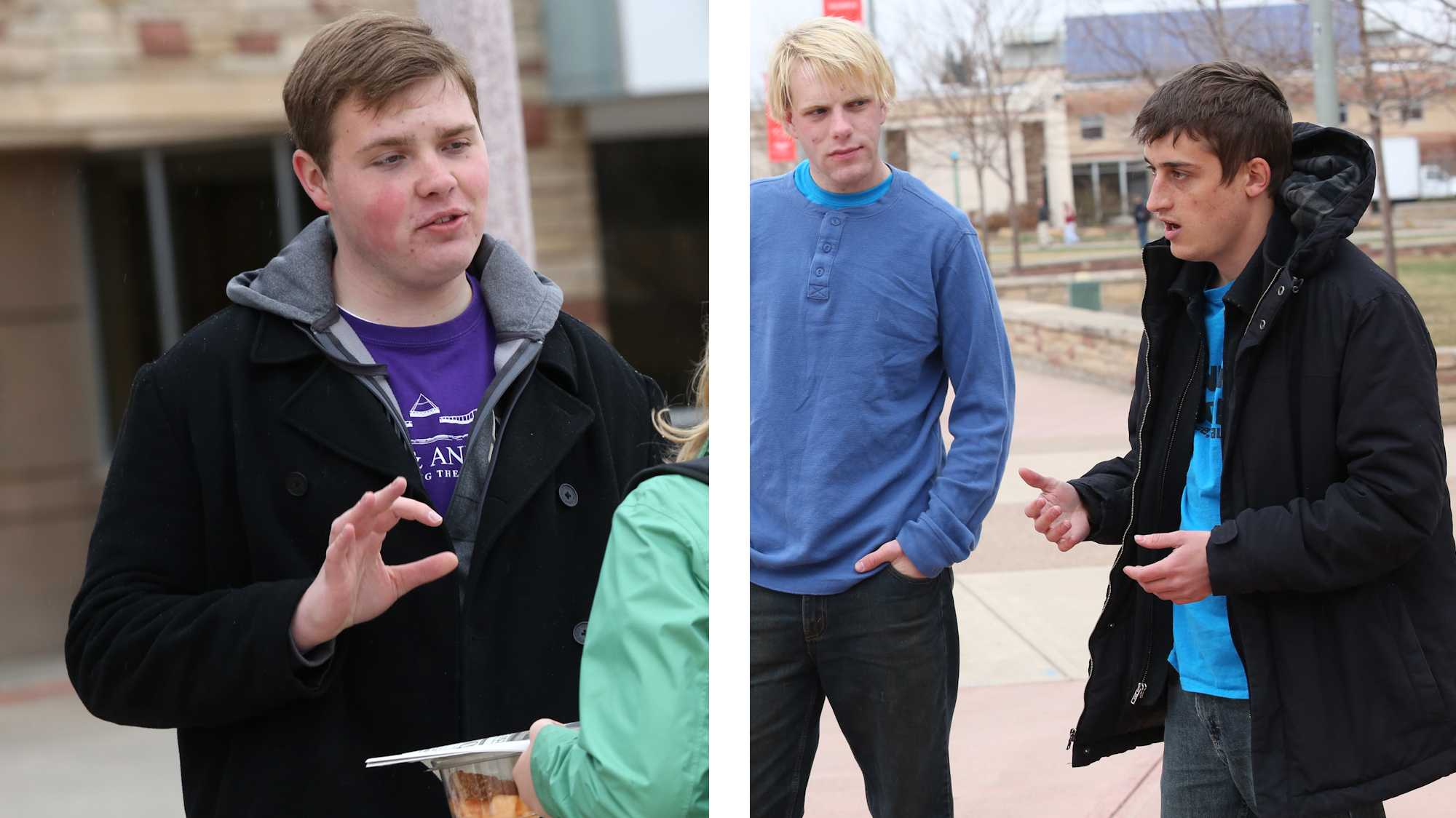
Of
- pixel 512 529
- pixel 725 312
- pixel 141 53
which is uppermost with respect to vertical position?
pixel 141 53

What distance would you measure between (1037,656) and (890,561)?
0.81m

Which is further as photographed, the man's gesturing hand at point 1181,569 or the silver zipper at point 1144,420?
the silver zipper at point 1144,420

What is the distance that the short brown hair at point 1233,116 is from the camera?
1522 mm

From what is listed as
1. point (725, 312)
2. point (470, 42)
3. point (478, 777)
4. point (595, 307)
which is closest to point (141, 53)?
point (470, 42)

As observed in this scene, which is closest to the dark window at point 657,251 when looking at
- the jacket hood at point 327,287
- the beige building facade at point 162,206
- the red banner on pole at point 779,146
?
the beige building facade at point 162,206

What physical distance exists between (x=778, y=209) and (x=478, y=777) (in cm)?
81

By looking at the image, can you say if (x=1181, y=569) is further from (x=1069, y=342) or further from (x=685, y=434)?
(x=1069, y=342)

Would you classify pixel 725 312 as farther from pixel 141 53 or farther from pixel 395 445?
pixel 141 53

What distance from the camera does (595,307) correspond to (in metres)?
1.91

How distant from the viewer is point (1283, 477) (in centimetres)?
148

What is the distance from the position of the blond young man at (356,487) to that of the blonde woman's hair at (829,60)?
51 centimetres

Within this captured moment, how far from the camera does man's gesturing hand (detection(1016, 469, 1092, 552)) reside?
1612 mm

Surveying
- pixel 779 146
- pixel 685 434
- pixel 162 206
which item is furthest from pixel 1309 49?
pixel 162 206

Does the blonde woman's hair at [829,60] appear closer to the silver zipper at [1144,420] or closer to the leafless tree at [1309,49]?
the silver zipper at [1144,420]
